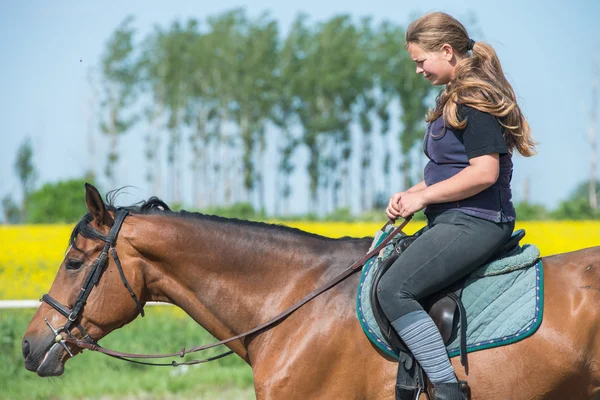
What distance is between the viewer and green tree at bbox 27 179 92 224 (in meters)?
25.6

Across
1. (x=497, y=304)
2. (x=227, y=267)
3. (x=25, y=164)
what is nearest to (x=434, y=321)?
(x=497, y=304)

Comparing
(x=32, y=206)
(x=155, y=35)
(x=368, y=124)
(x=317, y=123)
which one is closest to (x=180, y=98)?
(x=155, y=35)

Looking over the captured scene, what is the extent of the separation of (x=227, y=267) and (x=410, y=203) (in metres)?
1.13

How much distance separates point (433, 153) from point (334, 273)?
867 millimetres

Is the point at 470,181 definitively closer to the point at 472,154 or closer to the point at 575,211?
the point at 472,154

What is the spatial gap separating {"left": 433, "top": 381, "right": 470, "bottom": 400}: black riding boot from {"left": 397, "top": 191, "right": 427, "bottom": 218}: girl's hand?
2.85 ft

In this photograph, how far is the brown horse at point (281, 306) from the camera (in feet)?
10.9

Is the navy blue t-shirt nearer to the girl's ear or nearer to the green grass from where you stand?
→ the girl's ear

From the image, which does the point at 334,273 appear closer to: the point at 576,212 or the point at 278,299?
the point at 278,299

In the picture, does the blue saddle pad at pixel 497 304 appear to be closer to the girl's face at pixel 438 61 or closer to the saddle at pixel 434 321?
the saddle at pixel 434 321

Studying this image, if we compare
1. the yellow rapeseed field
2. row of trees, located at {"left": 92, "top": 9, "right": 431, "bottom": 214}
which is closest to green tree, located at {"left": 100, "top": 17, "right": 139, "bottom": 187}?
row of trees, located at {"left": 92, "top": 9, "right": 431, "bottom": 214}

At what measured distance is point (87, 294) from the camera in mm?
3686

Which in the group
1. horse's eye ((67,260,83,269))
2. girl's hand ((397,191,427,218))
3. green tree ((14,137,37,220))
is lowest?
green tree ((14,137,37,220))

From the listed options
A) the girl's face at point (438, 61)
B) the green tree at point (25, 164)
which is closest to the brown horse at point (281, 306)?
the girl's face at point (438, 61)
